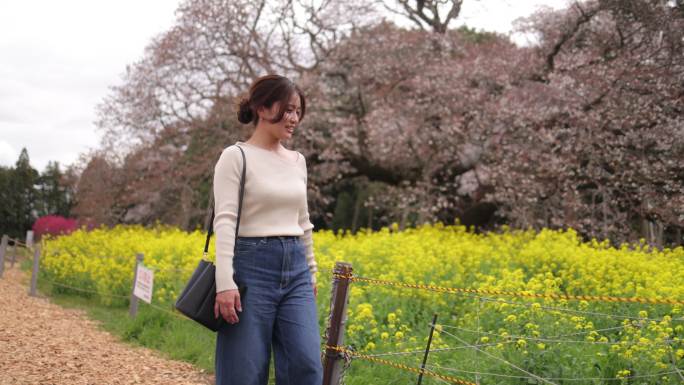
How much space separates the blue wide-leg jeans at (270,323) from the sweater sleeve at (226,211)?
0.30 feet

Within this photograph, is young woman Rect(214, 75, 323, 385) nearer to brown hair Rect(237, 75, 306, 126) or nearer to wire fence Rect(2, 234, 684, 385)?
brown hair Rect(237, 75, 306, 126)

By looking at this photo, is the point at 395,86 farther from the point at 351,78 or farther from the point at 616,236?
the point at 616,236

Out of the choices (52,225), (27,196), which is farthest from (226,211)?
(27,196)

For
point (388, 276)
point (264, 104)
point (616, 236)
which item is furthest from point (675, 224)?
point (264, 104)

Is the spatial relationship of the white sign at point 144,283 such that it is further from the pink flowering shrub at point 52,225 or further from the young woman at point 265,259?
the pink flowering shrub at point 52,225

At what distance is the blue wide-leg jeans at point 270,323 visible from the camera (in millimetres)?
2605

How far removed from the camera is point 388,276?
23.9 feet

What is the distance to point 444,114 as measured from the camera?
14820 mm

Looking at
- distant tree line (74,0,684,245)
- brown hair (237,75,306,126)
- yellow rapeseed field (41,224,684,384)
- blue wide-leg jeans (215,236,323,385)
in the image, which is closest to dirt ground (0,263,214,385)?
yellow rapeseed field (41,224,684,384)

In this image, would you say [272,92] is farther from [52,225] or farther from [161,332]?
[52,225]

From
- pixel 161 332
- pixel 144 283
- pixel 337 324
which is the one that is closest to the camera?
pixel 337 324

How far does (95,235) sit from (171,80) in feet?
15.4

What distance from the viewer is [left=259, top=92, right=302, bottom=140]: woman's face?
108 inches

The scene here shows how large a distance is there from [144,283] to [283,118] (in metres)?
5.66
